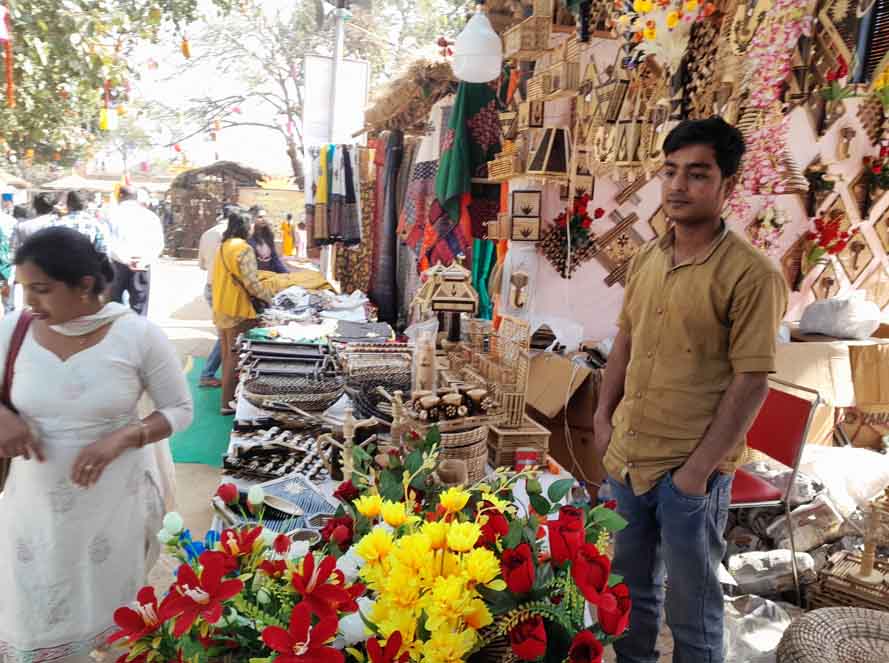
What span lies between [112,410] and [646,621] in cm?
183

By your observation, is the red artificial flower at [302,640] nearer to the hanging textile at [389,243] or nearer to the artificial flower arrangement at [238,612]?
the artificial flower arrangement at [238,612]

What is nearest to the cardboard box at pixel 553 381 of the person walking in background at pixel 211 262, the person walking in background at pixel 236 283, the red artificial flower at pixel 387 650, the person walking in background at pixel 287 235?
the person walking in background at pixel 236 283

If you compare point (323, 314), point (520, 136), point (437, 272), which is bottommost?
point (323, 314)

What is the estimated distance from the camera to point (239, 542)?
1.10 meters

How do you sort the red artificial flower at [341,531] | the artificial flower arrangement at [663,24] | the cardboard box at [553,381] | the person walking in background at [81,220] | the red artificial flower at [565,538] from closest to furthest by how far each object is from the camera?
the red artificial flower at [565,538], the red artificial flower at [341,531], the artificial flower arrangement at [663,24], the cardboard box at [553,381], the person walking in background at [81,220]

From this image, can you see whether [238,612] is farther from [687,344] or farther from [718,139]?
[718,139]

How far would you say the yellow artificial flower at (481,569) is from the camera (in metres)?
0.95

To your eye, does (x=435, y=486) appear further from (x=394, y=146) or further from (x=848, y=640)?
(x=394, y=146)

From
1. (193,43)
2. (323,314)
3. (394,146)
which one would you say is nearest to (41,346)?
(323,314)

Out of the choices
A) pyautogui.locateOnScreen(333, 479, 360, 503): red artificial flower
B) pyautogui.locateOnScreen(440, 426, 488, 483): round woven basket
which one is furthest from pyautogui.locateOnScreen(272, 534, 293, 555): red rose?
pyautogui.locateOnScreen(440, 426, 488, 483): round woven basket

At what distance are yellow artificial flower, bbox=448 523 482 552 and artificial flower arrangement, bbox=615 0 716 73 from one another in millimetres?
2576

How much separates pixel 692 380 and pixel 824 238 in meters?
3.86

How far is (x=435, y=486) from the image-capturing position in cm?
147

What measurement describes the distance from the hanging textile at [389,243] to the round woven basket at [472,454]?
4.82 m
